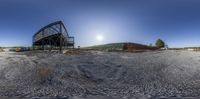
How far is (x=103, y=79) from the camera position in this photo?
11031 millimetres

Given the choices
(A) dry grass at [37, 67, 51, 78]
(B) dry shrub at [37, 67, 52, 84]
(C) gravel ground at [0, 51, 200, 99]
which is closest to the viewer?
(C) gravel ground at [0, 51, 200, 99]

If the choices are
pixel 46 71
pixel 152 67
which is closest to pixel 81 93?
pixel 46 71

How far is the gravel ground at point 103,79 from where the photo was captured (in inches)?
341

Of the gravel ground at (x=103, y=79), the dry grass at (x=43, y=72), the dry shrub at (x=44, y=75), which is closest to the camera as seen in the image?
the gravel ground at (x=103, y=79)

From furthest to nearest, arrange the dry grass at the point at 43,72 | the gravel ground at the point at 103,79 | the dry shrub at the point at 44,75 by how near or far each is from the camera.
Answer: the dry grass at the point at 43,72 < the dry shrub at the point at 44,75 < the gravel ground at the point at 103,79

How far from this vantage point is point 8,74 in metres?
11.7

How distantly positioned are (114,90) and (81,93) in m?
1.25

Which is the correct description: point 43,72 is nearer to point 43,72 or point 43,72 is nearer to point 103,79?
point 43,72

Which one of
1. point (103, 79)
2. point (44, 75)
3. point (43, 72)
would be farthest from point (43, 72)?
point (103, 79)

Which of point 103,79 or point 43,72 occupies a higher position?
point 43,72

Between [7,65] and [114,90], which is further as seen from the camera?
[7,65]

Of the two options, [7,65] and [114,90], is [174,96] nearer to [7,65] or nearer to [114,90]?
[114,90]

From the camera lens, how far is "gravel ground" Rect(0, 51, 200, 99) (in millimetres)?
8664

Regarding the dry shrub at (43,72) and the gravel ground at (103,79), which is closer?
the gravel ground at (103,79)
